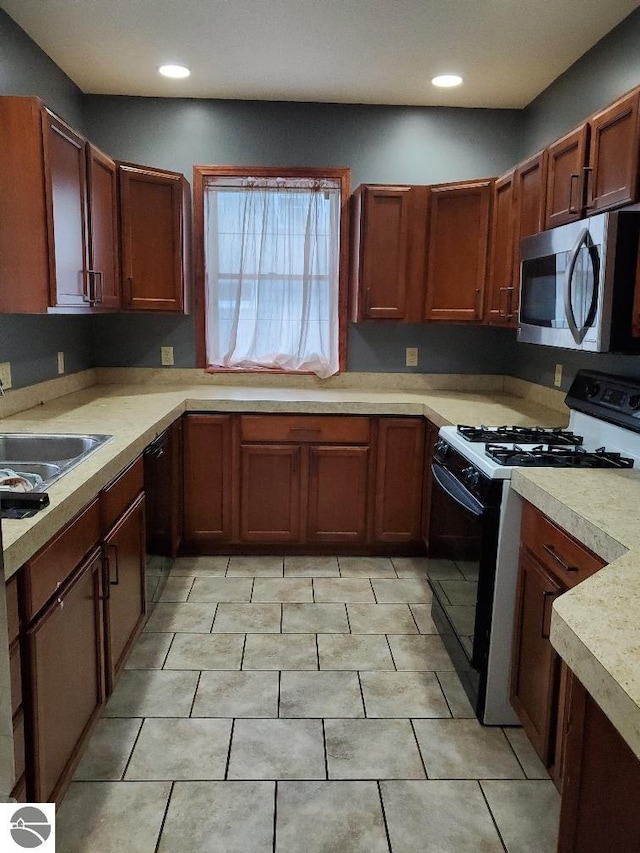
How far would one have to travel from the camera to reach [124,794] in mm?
1884

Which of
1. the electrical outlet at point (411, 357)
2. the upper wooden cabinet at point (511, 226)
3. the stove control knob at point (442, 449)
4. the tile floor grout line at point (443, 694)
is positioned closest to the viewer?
the tile floor grout line at point (443, 694)

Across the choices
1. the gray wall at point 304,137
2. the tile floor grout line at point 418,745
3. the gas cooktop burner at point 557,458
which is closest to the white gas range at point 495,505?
the gas cooktop burner at point 557,458

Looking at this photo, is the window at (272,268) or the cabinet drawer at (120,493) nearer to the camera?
the cabinet drawer at (120,493)

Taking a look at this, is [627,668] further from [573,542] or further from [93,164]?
[93,164]

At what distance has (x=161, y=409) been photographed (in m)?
3.13

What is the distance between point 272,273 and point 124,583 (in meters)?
2.19

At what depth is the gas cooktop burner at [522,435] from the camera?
2.55 m

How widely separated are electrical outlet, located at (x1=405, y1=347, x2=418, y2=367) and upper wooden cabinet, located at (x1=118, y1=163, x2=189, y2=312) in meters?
1.36

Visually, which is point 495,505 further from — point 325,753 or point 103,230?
point 103,230

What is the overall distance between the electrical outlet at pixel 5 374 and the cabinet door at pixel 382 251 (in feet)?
6.04

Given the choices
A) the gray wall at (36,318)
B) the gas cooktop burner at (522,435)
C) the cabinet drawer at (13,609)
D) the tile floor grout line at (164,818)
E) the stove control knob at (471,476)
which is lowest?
the tile floor grout line at (164,818)

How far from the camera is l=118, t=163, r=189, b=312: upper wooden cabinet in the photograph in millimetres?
3531

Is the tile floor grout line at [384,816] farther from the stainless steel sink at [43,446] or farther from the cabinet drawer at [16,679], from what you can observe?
the stainless steel sink at [43,446]

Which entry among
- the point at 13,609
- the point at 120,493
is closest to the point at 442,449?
the point at 120,493
